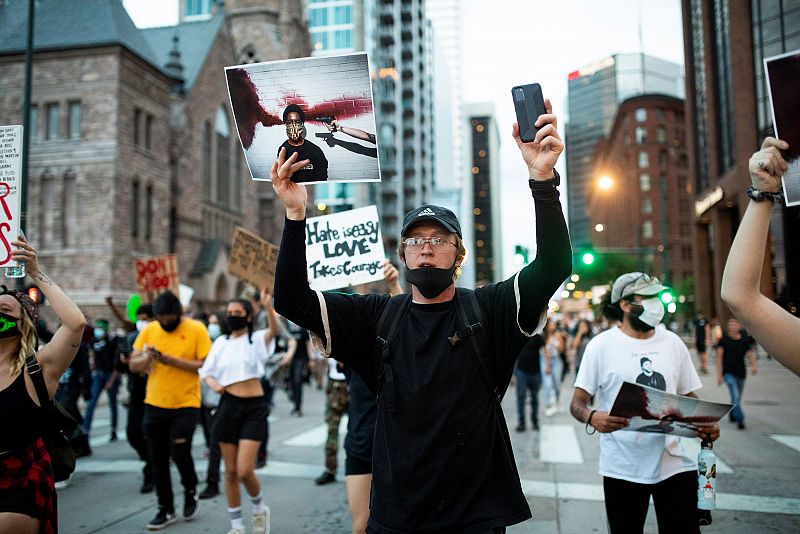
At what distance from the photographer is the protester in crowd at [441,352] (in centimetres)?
239

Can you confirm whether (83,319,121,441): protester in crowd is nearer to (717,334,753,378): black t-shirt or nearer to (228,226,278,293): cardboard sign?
(228,226,278,293): cardboard sign

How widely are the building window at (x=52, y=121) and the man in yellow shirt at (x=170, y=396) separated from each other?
26.9 metres

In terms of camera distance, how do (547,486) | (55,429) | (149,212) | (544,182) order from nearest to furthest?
(544,182), (55,429), (547,486), (149,212)

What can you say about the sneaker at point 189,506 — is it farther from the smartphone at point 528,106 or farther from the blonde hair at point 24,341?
the smartphone at point 528,106

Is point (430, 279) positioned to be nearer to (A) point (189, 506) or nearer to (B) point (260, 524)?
(B) point (260, 524)

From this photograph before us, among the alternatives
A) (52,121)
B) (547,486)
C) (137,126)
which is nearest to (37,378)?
(547,486)

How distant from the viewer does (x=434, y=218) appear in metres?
2.67

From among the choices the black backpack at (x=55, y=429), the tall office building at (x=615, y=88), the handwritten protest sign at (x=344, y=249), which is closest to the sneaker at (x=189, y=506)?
the handwritten protest sign at (x=344, y=249)

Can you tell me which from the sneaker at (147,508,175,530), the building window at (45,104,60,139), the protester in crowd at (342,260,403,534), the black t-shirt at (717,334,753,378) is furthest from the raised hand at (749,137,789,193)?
the building window at (45,104,60,139)

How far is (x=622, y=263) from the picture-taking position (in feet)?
211

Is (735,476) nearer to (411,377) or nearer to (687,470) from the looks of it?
(687,470)

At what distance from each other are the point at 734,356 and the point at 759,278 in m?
9.57

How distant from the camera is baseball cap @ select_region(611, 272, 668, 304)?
13.4ft

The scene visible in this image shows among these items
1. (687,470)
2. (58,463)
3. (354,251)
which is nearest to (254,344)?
(354,251)
